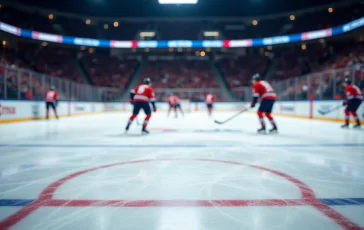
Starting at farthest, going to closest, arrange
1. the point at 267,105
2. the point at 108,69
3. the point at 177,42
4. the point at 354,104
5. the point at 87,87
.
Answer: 1. the point at 108,69
2. the point at 177,42
3. the point at 87,87
4. the point at 354,104
5. the point at 267,105

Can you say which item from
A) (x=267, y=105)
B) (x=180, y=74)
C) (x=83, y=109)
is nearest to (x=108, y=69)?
(x=180, y=74)

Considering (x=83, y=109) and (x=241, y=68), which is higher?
(x=241, y=68)

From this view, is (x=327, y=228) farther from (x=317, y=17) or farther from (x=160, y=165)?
(x=317, y=17)

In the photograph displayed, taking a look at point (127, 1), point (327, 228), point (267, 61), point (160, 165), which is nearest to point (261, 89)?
point (160, 165)

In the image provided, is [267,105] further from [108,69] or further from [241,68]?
[108,69]

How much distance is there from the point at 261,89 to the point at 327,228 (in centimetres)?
546

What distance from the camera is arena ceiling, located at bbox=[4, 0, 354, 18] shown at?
24250 mm

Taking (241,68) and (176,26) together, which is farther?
(176,26)

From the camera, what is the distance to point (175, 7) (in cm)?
2677

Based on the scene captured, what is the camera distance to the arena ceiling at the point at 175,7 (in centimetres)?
2425

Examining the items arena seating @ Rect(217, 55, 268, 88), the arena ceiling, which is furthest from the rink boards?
the arena ceiling

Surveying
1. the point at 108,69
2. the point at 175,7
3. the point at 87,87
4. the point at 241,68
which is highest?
the point at 175,7

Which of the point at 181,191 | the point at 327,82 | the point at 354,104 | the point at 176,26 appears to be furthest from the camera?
the point at 176,26

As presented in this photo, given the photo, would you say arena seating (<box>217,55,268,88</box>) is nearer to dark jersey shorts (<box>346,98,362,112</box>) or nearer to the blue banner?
the blue banner
